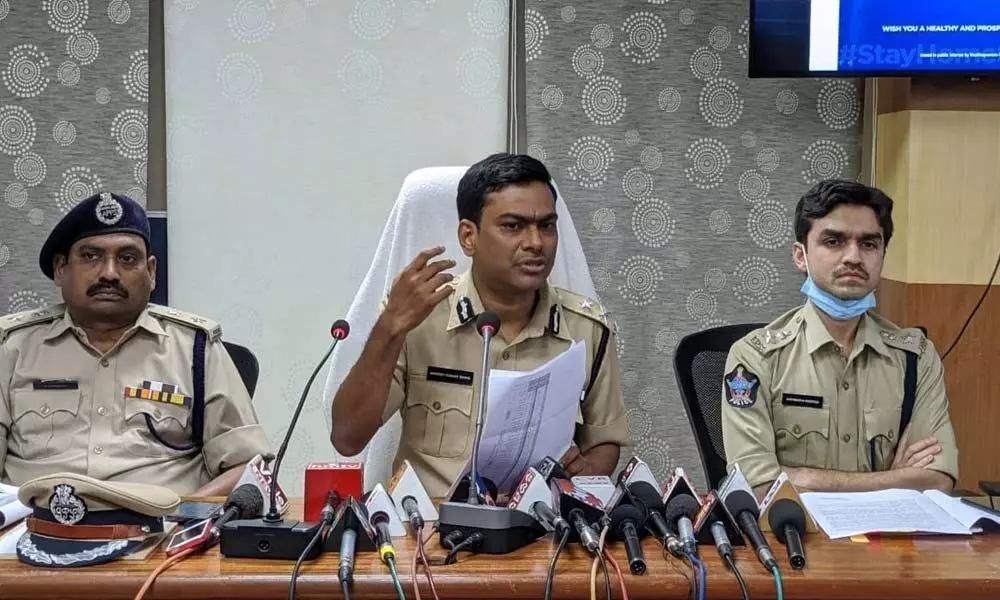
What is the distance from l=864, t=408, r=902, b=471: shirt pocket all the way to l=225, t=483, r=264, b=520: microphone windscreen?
1476mm

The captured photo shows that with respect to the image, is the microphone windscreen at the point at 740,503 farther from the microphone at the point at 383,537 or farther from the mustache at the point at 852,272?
the mustache at the point at 852,272

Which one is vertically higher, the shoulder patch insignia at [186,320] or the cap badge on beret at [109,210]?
the cap badge on beret at [109,210]

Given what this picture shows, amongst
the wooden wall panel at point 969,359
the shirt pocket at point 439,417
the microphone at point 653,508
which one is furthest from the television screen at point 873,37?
the microphone at point 653,508

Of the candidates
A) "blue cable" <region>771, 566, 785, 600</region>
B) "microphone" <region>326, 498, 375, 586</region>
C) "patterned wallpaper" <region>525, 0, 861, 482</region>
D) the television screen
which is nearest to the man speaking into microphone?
"microphone" <region>326, 498, 375, 586</region>

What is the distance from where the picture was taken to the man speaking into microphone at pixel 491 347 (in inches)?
91.0

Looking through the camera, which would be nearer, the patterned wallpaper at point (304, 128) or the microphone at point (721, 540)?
the microphone at point (721, 540)

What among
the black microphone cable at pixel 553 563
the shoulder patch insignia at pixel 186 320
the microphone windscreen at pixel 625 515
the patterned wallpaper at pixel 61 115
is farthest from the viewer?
the patterned wallpaper at pixel 61 115

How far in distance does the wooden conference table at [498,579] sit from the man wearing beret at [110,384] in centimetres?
86

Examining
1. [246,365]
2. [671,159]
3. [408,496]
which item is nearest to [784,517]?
[408,496]

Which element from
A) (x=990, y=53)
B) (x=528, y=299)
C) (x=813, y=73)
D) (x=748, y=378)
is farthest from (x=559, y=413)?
(x=990, y=53)

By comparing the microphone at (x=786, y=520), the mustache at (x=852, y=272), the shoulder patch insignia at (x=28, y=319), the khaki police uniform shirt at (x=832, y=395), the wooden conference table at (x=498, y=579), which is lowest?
the wooden conference table at (x=498, y=579)

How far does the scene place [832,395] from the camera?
96.9 inches

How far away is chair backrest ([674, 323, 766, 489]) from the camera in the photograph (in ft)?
8.13

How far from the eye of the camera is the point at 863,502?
6.29 feet
